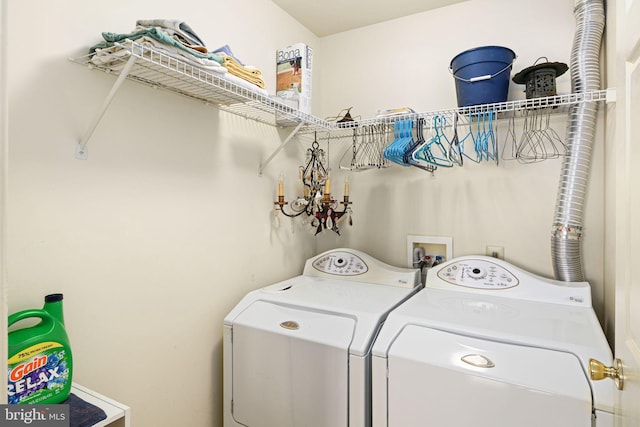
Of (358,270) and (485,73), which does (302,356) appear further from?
(485,73)

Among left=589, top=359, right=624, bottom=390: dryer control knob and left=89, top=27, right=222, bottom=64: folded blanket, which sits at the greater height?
left=89, top=27, right=222, bottom=64: folded blanket

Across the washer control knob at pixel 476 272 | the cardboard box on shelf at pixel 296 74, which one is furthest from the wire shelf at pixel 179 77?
the washer control knob at pixel 476 272

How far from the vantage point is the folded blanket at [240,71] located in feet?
4.57

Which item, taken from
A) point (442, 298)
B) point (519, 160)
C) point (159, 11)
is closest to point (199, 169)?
point (159, 11)

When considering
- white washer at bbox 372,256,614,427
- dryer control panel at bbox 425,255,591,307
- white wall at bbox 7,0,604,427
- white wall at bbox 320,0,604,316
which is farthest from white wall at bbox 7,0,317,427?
dryer control panel at bbox 425,255,591,307

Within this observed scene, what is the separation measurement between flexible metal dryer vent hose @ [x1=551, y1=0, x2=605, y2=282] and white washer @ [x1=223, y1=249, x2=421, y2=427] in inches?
31.5

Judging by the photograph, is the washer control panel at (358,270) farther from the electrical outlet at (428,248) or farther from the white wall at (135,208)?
the white wall at (135,208)

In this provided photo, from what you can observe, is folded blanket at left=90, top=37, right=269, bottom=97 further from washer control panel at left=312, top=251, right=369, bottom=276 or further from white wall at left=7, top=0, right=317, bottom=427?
washer control panel at left=312, top=251, right=369, bottom=276

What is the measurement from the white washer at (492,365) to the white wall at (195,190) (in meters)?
0.64

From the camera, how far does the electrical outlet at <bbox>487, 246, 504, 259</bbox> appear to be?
6.67 ft

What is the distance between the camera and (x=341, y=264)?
222cm

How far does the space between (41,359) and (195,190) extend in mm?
867

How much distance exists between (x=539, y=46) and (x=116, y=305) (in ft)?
7.92

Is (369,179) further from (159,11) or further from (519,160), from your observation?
(159,11)
